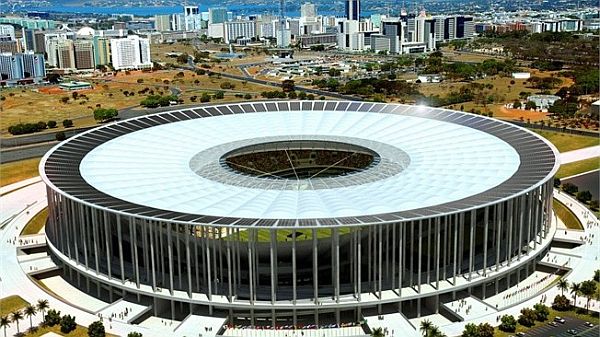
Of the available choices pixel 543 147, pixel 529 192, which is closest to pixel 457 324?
pixel 529 192

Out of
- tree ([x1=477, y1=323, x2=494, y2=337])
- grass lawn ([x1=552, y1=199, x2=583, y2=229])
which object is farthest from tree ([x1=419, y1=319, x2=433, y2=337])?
grass lawn ([x1=552, y1=199, x2=583, y2=229])

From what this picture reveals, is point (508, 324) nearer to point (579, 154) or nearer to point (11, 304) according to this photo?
point (11, 304)

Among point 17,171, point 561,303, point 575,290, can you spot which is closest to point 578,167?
point 575,290

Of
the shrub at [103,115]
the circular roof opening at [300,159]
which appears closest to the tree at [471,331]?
the circular roof opening at [300,159]

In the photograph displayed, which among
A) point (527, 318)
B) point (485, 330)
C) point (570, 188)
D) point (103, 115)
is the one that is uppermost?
point (103, 115)

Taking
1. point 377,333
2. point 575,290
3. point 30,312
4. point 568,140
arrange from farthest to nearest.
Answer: point 568,140, point 575,290, point 30,312, point 377,333

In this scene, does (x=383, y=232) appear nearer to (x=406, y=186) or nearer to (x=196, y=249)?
(x=406, y=186)

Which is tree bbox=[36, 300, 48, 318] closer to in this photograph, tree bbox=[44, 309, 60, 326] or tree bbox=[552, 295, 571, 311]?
tree bbox=[44, 309, 60, 326]
